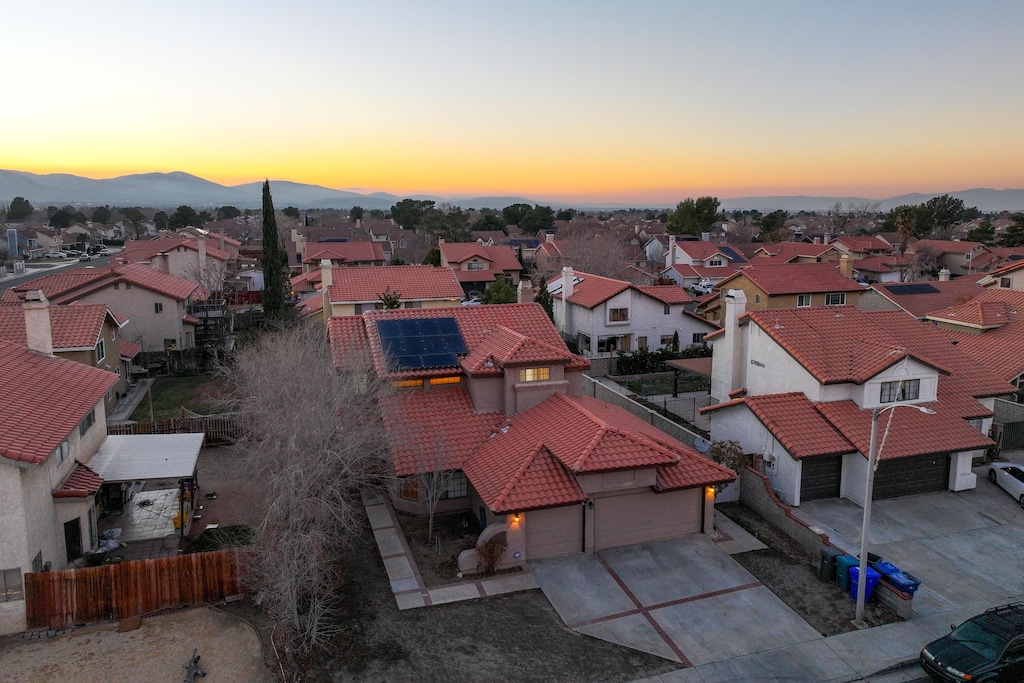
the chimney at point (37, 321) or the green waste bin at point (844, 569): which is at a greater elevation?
the chimney at point (37, 321)

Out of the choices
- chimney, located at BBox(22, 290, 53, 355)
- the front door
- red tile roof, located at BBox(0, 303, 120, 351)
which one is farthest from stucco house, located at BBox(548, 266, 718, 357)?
the front door

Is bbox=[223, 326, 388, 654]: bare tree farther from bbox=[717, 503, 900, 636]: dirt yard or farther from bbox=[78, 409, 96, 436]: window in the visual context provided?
bbox=[717, 503, 900, 636]: dirt yard

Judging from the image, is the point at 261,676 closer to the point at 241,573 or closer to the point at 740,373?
the point at 241,573

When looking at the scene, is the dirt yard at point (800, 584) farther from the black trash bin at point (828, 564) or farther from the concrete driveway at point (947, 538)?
the concrete driveway at point (947, 538)

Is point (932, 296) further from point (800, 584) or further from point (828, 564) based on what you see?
point (800, 584)

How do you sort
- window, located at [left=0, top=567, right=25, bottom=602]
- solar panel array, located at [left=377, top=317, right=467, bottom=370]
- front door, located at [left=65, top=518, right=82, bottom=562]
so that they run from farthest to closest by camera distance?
solar panel array, located at [left=377, top=317, right=467, bottom=370] < front door, located at [left=65, top=518, right=82, bottom=562] < window, located at [left=0, top=567, right=25, bottom=602]

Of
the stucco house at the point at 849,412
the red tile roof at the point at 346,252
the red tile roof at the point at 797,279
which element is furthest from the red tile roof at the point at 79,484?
the red tile roof at the point at 346,252
